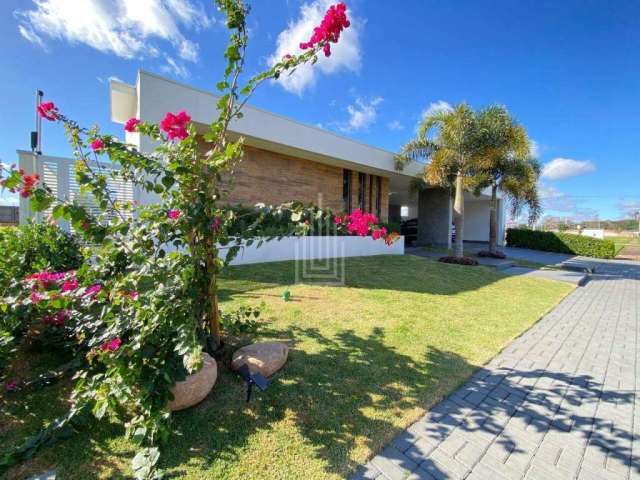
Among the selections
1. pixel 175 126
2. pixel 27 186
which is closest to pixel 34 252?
pixel 27 186

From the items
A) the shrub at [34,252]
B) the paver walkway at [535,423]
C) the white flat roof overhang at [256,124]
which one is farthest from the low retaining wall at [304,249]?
the paver walkway at [535,423]

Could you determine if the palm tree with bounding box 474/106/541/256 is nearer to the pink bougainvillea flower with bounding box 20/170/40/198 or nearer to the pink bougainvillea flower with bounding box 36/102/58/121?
the pink bougainvillea flower with bounding box 36/102/58/121

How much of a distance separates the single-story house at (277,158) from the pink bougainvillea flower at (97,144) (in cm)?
287

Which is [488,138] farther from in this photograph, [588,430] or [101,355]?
[101,355]

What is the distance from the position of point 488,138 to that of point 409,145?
3080mm

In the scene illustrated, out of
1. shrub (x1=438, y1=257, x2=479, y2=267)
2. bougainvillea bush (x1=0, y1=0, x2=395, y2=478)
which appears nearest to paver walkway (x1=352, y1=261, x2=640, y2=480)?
bougainvillea bush (x1=0, y1=0, x2=395, y2=478)

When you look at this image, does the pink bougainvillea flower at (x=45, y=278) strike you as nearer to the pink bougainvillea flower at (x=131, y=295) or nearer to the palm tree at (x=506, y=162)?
the pink bougainvillea flower at (x=131, y=295)

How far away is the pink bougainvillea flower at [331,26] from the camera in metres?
2.21

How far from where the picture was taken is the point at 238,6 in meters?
2.29

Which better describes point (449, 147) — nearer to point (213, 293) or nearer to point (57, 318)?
point (213, 293)

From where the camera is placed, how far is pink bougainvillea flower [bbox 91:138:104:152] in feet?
7.03

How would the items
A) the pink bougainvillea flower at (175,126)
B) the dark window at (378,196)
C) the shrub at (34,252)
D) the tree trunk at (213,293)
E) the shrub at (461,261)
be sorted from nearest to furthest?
the pink bougainvillea flower at (175,126) < the tree trunk at (213,293) < the shrub at (34,252) < the shrub at (461,261) < the dark window at (378,196)

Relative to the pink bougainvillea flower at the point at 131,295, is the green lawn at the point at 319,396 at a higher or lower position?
lower

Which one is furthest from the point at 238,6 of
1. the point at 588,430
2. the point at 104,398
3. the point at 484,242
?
the point at 484,242
